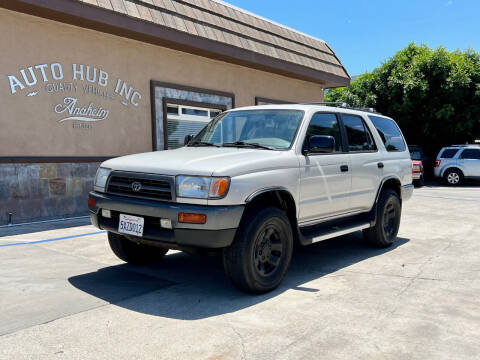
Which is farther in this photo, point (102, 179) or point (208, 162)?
point (102, 179)

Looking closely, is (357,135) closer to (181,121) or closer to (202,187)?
(202,187)

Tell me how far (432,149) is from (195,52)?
51.2 ft

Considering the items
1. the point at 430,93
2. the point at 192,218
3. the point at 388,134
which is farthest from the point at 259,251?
the point at 430,93

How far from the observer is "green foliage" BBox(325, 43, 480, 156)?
A: 65.9ft

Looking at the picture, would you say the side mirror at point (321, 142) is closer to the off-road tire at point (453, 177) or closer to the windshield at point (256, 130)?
the windshield at point (256, 130)

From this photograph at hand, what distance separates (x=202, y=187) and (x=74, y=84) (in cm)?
647

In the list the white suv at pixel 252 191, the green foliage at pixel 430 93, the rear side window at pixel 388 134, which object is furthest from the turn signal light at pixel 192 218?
the green foliage at pixel 430 93

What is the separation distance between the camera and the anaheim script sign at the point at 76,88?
8.56 metres

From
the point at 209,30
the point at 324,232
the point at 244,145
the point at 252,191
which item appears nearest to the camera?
the point at 252,191

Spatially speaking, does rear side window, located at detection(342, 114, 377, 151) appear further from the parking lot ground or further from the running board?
the parking lot ground

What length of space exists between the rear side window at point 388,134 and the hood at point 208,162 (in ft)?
8.10

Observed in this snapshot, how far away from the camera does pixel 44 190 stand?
8.78m

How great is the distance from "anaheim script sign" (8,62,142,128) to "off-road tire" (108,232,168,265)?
4783 millimetres

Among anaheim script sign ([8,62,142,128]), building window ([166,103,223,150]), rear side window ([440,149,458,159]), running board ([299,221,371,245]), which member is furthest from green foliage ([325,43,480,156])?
running board ([299,221,371,245])
